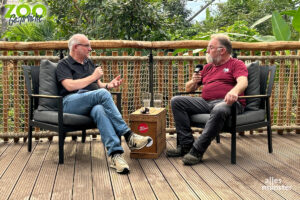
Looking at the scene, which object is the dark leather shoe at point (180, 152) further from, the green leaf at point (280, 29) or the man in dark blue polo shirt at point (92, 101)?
the green leaf at point (280, 29)

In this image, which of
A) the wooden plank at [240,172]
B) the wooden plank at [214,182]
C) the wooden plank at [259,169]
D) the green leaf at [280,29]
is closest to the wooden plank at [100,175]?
the wooden plank at [214,182]

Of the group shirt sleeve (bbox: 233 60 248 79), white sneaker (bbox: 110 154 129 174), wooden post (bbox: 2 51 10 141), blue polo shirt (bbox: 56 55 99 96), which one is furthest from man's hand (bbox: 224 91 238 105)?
wooden post (bbox: 2 51 10 141)

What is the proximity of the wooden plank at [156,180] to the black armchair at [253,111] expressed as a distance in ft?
1.85

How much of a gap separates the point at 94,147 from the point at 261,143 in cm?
171

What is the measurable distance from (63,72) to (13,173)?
96 centimetres

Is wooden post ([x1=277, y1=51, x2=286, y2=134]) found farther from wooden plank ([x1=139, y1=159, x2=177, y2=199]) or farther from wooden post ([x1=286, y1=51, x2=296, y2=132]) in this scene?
wooden plank ([x1=139, y1=159, x2=177, y2=199])

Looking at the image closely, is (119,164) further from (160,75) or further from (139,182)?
(160,75)

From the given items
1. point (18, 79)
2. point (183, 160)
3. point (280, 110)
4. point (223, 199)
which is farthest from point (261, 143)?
point (18, 79)

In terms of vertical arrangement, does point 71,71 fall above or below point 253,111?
above

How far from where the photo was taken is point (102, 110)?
9.73 feet

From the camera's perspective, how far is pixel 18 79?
3.74m

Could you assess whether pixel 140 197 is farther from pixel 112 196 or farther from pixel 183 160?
pixel 183 160

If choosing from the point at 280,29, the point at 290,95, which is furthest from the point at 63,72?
the point at 280,29

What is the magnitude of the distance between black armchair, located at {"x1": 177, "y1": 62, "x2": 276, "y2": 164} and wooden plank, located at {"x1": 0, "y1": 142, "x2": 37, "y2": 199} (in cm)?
150
